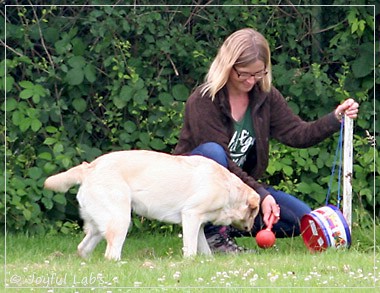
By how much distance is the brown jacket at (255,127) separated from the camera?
6.93 m

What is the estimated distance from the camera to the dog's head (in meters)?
6.74

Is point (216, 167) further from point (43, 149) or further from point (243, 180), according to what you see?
point (43, 149)

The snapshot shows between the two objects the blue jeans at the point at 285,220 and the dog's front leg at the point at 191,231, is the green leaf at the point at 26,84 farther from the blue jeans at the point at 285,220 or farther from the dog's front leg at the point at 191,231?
the dog's front leg at the point at 191,231

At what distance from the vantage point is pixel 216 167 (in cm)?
662

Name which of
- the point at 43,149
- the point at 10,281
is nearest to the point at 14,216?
the point at 43,149

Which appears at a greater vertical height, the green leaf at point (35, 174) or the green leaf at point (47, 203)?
the green leaf at point (35, 174)

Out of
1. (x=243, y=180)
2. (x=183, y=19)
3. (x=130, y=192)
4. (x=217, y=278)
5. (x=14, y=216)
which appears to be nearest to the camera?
(x=217, y=278)

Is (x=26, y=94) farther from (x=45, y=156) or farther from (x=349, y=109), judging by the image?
(x=349, y=109)

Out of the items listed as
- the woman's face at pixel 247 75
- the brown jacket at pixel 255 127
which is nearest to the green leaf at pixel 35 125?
the brown jacket at pixel 255 127

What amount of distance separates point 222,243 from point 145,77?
208 centimetres

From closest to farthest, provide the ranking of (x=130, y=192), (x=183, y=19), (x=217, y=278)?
1. (x=217, y=278)
2. (x=130, y=192)
3. (x=183, y=19)

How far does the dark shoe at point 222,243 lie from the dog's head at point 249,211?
267 mm

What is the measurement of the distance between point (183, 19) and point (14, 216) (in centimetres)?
219

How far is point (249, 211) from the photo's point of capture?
22.2ft
